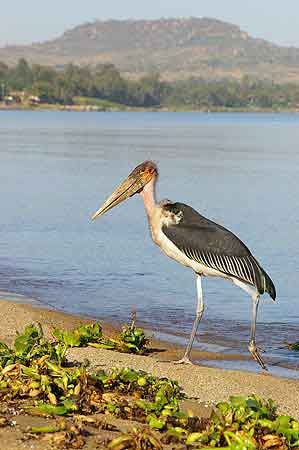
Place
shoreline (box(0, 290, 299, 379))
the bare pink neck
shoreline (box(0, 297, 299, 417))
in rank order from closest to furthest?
shoreline (box(0, 297, 299, 417)), the bare pink neck, shoreline (box(0, 290, 299, 379))

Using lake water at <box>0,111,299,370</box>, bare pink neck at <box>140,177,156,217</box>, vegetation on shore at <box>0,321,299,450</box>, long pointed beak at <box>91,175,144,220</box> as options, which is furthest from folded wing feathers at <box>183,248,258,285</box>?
vegetation on shore at <box>0,321,299,450</box>

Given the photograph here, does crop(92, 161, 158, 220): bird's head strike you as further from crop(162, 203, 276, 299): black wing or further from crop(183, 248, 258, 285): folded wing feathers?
crop(183, 248, 258, 285): folded wing feathers

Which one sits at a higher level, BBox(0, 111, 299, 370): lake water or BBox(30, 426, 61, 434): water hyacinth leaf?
BBox(30, 426, 61, 434): water hyacinth leaf

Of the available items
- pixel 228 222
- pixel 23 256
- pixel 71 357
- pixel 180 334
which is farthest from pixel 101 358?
pixel 228 222

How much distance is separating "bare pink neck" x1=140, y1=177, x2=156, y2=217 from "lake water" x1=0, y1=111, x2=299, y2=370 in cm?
224

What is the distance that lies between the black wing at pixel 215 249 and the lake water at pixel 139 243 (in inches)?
65.4

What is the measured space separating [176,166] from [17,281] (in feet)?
82.9

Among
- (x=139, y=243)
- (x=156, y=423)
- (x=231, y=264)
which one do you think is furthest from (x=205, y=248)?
(x=139, y=243)

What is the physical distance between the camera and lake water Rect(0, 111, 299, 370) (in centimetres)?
1304

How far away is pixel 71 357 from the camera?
8.57m

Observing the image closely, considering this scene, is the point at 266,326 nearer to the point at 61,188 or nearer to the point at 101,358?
the point at 101,358

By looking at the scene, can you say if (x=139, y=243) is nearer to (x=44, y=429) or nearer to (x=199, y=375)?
(x=199, y=375)

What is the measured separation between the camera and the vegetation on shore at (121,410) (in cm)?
593

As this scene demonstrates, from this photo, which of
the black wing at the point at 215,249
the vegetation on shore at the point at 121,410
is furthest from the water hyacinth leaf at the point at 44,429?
the black wing at the point at 215,249
